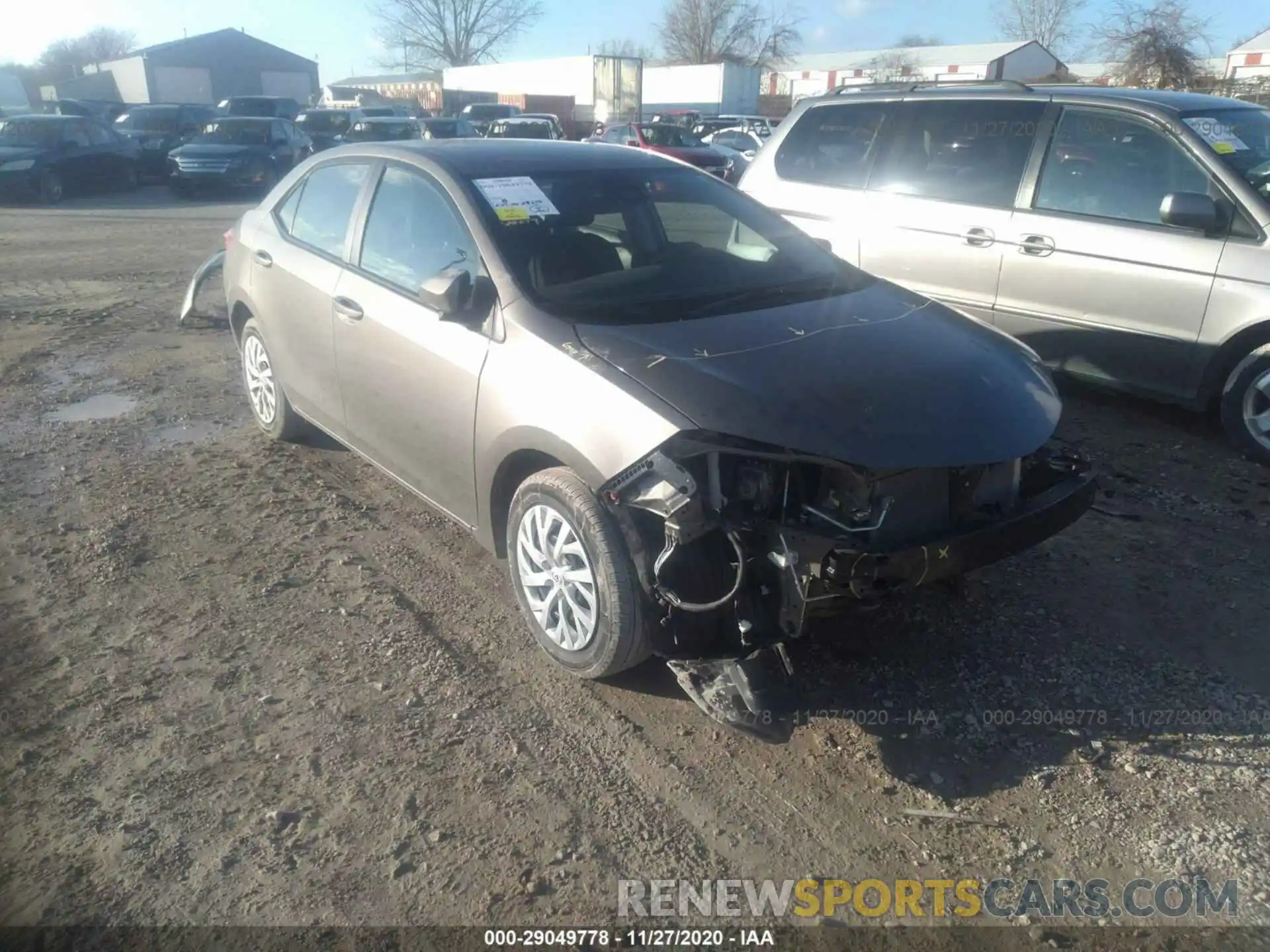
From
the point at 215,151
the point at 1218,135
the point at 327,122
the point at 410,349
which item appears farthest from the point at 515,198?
the point at 327,122

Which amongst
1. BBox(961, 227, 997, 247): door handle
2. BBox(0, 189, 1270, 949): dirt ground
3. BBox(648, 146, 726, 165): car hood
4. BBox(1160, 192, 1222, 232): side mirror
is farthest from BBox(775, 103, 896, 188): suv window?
BBox(648, 146, 726, 165): car hood

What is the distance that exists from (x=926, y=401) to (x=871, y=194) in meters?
3.92

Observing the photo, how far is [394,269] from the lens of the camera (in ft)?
13.7

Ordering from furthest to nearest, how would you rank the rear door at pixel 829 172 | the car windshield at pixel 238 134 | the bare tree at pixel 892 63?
the bare tree at pixel 892 63 < the car windshield at pixel 238 134 < the rear door at pixel 829 172

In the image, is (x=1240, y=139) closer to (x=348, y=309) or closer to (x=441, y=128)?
(x=348, y=309)

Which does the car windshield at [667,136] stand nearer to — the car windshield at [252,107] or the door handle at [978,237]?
the car windshield at [252,107]

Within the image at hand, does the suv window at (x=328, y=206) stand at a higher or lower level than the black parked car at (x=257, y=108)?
higher

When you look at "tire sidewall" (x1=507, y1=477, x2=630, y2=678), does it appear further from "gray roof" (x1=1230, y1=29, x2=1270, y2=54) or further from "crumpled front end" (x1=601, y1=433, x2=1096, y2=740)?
"gray roof" (x1=1230, y1=29, x2=1270, y2=54)

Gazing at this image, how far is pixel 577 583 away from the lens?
3.27 metres

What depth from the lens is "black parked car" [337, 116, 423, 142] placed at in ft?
82.9

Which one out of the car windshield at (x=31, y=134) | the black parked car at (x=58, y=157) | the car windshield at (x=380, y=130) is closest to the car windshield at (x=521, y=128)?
the car windshield at (x=380, y=130)

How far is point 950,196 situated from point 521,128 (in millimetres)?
23664

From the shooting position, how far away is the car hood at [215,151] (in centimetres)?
1995

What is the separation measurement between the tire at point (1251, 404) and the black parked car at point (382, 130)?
2292 centimetres
